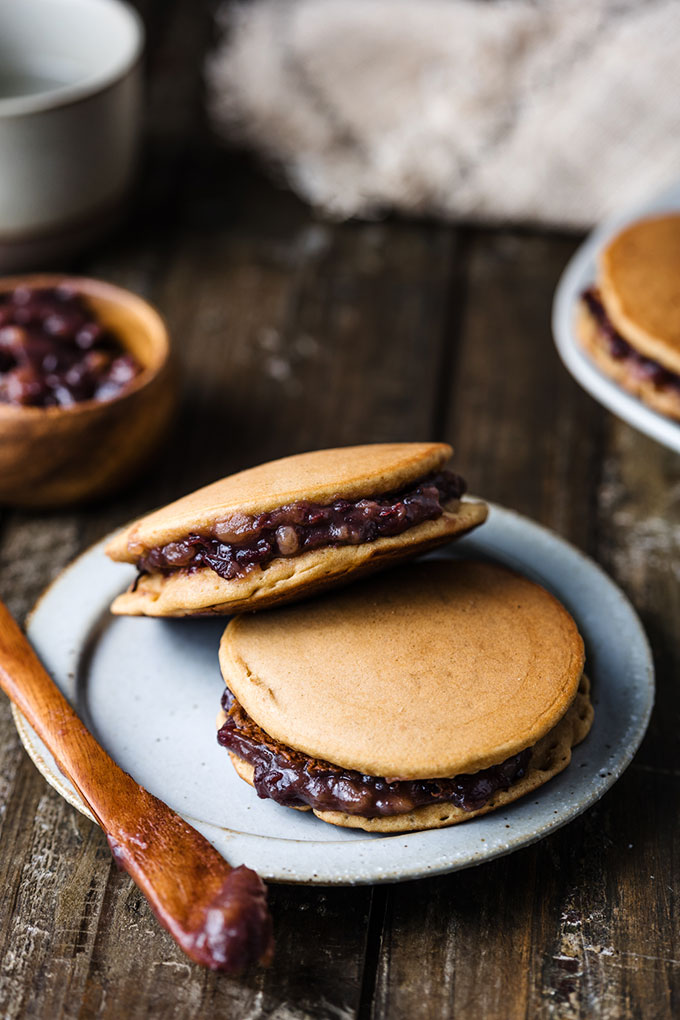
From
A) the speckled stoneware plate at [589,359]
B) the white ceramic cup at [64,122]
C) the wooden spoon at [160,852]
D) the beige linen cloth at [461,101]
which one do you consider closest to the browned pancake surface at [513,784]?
the wooden spoon at [160,852]

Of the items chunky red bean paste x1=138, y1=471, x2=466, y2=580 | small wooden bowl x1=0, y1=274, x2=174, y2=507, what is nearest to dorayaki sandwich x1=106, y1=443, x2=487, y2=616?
chunky red bean paste x1=138, y1=471, x2=466, y2=580

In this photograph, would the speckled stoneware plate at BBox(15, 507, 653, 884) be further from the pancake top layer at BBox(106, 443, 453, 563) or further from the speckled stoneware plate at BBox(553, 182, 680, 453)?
the speckled stoneware plate at BBox(553, 182, 680, 453)

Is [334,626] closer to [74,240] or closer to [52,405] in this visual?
[52,405]

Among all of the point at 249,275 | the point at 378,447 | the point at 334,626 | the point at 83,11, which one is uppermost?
the point at 83,11

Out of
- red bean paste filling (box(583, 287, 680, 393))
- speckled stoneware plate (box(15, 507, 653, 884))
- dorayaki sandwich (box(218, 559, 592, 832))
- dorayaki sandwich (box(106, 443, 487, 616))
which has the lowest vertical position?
speckled stoneware plate (box(15, 507, 653, 884))

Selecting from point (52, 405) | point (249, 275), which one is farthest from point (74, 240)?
point (52, 405)
